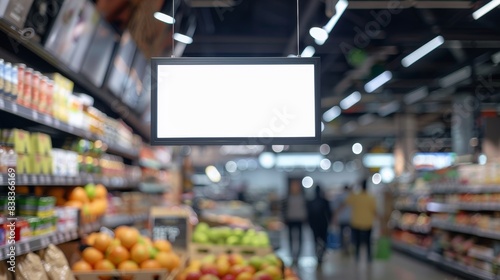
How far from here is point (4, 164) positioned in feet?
12.3

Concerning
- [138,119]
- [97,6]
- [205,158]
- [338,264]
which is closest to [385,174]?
[205,158]

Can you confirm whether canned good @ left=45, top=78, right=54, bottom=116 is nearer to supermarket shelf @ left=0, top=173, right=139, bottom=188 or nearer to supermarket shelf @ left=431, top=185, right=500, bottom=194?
supermarket shelf @ left=0, top=173, right=139, bottom=188

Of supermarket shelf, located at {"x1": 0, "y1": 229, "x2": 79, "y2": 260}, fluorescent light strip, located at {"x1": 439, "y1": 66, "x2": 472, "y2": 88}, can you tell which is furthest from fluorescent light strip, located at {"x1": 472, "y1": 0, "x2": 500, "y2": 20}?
fluorescent light strip, located at {"x1": 439, "y1": 66, "x2": 472, "y2": 88}

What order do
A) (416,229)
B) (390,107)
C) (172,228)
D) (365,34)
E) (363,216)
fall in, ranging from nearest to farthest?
(172,228) < (365,34) < (363,216) < (416,229) < (390,107)

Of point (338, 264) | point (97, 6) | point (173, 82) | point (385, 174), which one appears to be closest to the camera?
point (173, 82)

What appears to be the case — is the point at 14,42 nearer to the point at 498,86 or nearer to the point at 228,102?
A: the point at 228,102

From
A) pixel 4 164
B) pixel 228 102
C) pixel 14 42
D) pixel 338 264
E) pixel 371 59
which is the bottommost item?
pixel 338 264

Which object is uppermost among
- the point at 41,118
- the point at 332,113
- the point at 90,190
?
the point at 332,113

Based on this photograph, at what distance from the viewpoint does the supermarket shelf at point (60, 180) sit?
3.99 metres

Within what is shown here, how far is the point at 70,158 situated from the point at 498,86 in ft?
34.3

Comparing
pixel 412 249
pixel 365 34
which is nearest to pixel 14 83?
pixel 365 34

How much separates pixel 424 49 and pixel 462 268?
162 inches

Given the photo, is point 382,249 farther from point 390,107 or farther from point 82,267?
point 82,267

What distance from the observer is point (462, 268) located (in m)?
11.8
